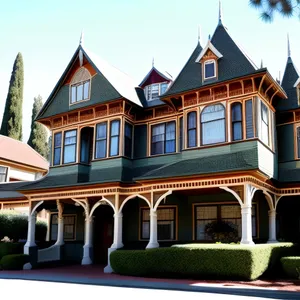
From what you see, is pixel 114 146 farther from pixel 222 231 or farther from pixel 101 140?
pixel 222 231

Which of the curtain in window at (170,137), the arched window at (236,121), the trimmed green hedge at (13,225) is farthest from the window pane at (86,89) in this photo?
the arched window at (236,121)

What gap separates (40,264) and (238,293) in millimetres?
12502

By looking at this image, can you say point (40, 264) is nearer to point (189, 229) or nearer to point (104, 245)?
point (104, 245)

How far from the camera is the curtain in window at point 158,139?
21562mm

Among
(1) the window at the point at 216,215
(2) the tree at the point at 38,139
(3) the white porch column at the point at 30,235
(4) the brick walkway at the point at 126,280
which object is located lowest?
(4) the brick walkway at the point at 126,280

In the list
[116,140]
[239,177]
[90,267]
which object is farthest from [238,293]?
[116,140]

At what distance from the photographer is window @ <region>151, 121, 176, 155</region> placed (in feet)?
69.7

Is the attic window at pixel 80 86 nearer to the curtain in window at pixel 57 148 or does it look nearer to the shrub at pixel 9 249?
the curtain in window at pixel 57 148

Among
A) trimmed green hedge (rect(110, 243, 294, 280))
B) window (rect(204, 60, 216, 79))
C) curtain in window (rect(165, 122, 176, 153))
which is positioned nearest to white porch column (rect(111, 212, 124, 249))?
trimmed green hedge (rect(110, 243, 294, 280))

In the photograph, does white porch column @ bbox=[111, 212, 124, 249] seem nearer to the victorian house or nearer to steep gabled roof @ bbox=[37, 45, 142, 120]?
the victorian house

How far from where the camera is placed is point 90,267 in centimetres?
2030

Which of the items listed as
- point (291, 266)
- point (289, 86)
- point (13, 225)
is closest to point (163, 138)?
point (289, 86)

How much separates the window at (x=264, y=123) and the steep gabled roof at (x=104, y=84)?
659 cm

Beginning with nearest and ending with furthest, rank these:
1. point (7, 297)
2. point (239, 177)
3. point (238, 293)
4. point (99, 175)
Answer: point (7, 297) → point (238, 293) → point (239, 177) → point (99, 175)
